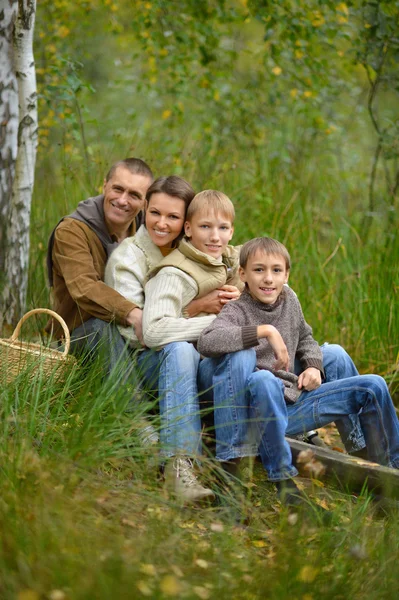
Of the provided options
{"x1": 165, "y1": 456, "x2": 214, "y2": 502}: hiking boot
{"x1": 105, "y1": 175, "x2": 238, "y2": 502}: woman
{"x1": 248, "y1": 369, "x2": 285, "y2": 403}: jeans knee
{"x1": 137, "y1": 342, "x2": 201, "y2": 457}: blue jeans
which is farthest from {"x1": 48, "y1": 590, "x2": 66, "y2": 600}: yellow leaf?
{"x1": 248, "y1": 369, "x2": 285, "y2": 403}: jeans knee

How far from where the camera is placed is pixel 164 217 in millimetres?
3973

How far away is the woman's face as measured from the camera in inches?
156

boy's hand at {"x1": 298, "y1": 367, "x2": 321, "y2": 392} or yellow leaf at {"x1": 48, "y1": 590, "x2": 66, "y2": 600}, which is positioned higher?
boy's hand at {"x1": 298, "y1": 367, "x2": 321, "y2": 392}

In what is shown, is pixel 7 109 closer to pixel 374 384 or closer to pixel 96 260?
pixel 96 260

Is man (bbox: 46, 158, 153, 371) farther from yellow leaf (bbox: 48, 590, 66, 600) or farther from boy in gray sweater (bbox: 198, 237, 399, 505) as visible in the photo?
yellow leaf (bbox: 48, 590, 66, 600)

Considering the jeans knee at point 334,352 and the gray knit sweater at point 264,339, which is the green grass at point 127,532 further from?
the jeans knee at point 334,352

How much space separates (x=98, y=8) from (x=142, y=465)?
285 inches

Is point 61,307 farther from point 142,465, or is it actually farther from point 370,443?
point 370,443

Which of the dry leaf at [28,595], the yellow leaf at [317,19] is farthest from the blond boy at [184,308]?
the yellow leaf at [317,19]

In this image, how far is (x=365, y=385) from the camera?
360 centimetres

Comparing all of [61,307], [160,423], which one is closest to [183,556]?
[160,423]

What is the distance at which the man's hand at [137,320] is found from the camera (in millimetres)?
3855

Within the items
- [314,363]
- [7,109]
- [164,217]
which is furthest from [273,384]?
[7,109]

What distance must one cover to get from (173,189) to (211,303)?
587 mm
